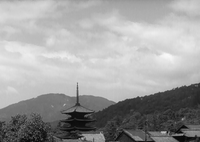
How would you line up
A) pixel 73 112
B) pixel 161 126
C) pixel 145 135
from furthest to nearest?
pixel 161 126
pixel 73 112
pixel 145 135

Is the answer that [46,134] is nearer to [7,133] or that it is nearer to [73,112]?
[7,133]

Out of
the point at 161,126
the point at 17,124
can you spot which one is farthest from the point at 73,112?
the point at 161,126

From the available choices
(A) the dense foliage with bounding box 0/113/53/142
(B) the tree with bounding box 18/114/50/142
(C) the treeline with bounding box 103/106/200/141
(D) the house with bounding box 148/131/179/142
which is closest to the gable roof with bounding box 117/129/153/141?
(D) the house with bounding box 148/131/179/142

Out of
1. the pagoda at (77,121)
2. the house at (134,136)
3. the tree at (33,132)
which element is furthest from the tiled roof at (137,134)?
the tree at (33,132)

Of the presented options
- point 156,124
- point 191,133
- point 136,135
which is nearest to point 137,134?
point 136,135

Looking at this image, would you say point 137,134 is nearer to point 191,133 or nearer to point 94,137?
point 94,137

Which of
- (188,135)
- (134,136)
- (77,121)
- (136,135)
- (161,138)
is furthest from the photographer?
(77,121)

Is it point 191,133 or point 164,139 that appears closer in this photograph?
point 164,139

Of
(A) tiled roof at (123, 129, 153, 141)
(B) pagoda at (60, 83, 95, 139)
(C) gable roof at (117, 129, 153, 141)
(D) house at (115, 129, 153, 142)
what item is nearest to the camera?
(D) house at (115, 129, 153, 142)

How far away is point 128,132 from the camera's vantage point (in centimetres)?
6644

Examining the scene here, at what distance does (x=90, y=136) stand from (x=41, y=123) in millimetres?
26168

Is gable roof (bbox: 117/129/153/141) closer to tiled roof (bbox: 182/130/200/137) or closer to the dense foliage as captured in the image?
tiled roof (bbox: 182/130/200/137)

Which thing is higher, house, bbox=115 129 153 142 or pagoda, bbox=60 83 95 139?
pagoda, bbox=60 83 95 139

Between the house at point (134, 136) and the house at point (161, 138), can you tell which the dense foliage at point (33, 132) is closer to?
the house at point (134, 136)
